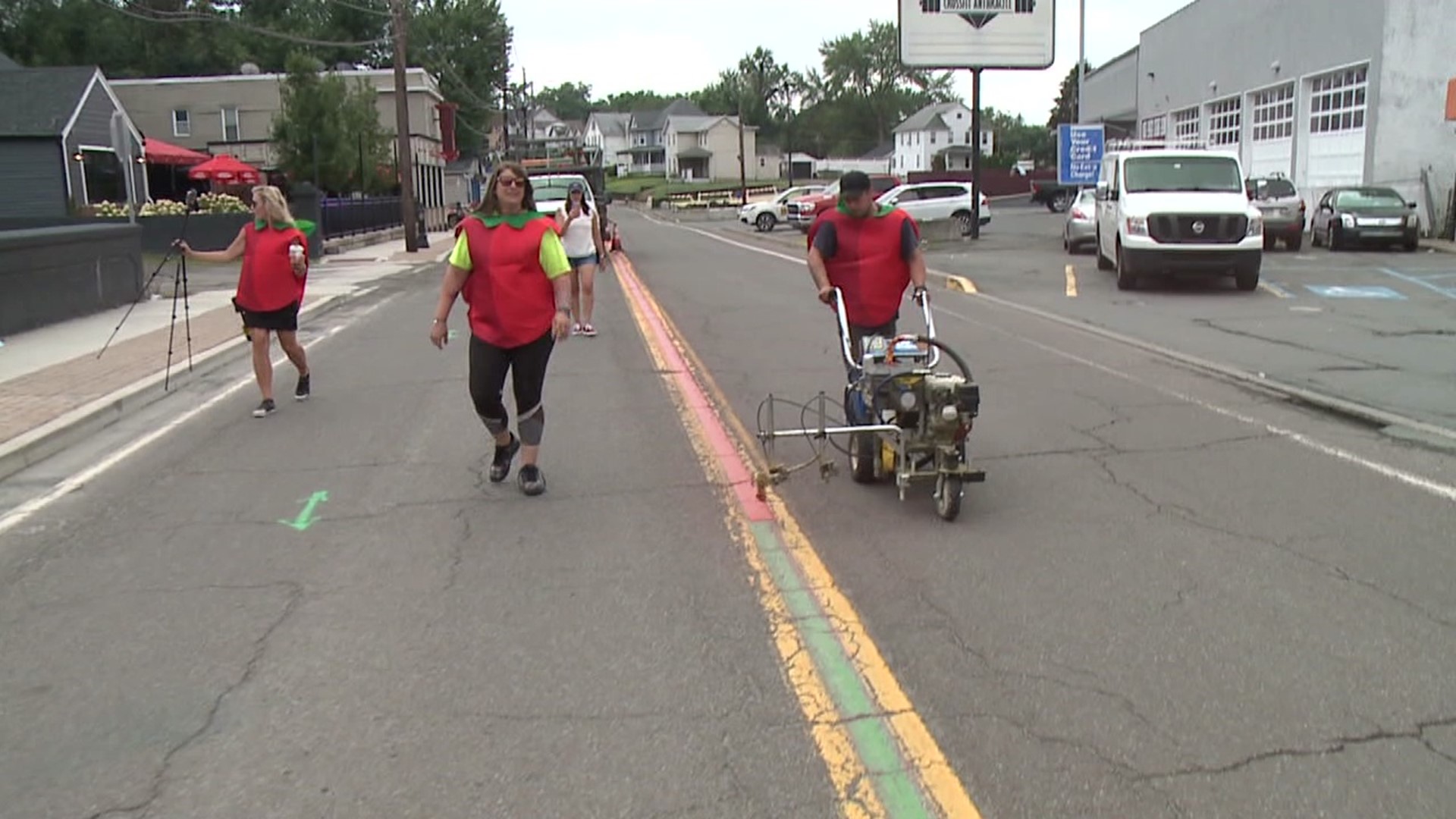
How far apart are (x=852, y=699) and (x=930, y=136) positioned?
381ft

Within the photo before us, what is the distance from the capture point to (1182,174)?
765 inches

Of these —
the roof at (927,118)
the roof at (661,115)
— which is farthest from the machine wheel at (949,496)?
the roof at (661,115)

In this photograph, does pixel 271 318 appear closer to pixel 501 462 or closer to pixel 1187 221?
pixel 501 462

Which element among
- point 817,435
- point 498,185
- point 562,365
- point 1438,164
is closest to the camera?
point 817,435

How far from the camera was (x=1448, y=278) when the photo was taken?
2048 cm

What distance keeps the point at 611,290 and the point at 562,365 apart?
8810mm

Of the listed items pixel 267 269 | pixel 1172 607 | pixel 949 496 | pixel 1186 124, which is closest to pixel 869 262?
pixel 949 496

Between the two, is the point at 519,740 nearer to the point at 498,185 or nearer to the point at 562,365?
the point at 498,185

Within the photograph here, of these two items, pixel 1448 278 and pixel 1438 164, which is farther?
pixel 1438 164

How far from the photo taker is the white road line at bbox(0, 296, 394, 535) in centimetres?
730

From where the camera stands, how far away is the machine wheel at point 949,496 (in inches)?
253

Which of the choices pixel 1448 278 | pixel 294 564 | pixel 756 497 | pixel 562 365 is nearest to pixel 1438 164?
pixel 1448 278

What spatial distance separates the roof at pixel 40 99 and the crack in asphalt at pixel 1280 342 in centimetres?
2986

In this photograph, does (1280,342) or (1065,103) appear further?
(1065,103)
